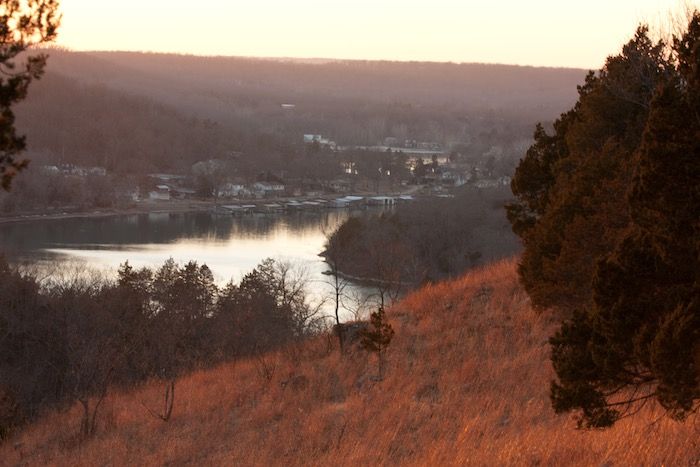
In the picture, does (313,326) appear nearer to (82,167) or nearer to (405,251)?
(405,251)

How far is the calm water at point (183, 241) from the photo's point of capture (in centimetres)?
3541

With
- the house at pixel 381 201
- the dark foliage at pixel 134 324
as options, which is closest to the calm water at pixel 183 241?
the dark foliage at pixel 134 324

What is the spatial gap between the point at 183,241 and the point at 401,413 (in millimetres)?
38797

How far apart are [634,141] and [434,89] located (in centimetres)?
13081

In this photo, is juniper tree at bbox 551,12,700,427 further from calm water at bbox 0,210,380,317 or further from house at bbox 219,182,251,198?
house at bbox 219,182,251,198

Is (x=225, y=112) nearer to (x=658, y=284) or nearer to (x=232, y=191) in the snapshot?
(x=232, y=191)

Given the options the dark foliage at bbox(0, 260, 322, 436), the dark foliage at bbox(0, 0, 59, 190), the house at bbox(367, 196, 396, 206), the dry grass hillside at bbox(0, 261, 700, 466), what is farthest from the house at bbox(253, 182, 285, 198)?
the dark foliage at bbox(0, 0, 59, 190)

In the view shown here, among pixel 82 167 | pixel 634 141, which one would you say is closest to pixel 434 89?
pixel 82 167

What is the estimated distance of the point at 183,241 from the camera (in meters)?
45.1

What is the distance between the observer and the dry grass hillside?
5.44m

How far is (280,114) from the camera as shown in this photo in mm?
123688

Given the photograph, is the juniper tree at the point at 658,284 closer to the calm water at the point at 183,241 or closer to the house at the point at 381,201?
the calm water at the point at 183,241

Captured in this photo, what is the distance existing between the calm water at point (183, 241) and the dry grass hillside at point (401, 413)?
52.4ft

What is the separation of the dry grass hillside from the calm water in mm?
15961
